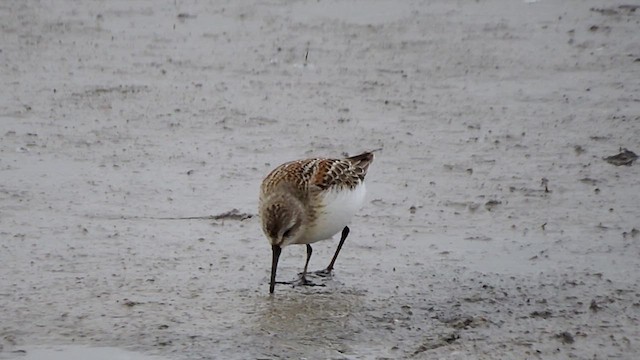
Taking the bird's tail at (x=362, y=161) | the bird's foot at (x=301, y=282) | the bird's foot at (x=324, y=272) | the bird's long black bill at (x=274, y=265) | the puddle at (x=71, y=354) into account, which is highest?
the bird's tail at (x=362, y=161)

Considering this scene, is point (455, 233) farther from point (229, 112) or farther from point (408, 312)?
point (229, 112)

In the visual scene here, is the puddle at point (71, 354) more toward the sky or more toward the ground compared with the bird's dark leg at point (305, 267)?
more toward the ground

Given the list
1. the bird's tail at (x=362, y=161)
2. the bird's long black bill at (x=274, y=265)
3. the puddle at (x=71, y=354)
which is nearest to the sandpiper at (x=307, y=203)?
the bird's long black bill at (x=274, y=265)

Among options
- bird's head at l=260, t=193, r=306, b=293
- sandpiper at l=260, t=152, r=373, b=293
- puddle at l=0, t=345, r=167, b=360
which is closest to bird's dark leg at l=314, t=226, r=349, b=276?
sandpiper at l=260, t=152, r=373, b=293

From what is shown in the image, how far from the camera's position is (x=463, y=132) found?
10375mm

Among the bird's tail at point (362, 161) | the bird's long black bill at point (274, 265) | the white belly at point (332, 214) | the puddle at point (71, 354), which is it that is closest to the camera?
the puddle at point (71, 354)

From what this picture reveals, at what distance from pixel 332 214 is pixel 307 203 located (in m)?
0.19

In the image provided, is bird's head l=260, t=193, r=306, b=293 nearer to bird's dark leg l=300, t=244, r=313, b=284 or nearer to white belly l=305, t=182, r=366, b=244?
white belly l=305, t=182, r=366, b=244

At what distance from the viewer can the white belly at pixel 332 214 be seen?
7.39 m

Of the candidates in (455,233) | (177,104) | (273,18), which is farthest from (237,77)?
(455,233)

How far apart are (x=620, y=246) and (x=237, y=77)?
503 centimetres

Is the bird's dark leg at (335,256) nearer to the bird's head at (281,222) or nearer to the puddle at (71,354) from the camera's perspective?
the bird's head at (281,222)

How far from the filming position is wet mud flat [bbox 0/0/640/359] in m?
6.71

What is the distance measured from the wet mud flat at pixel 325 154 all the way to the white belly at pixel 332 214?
0.32 meters
